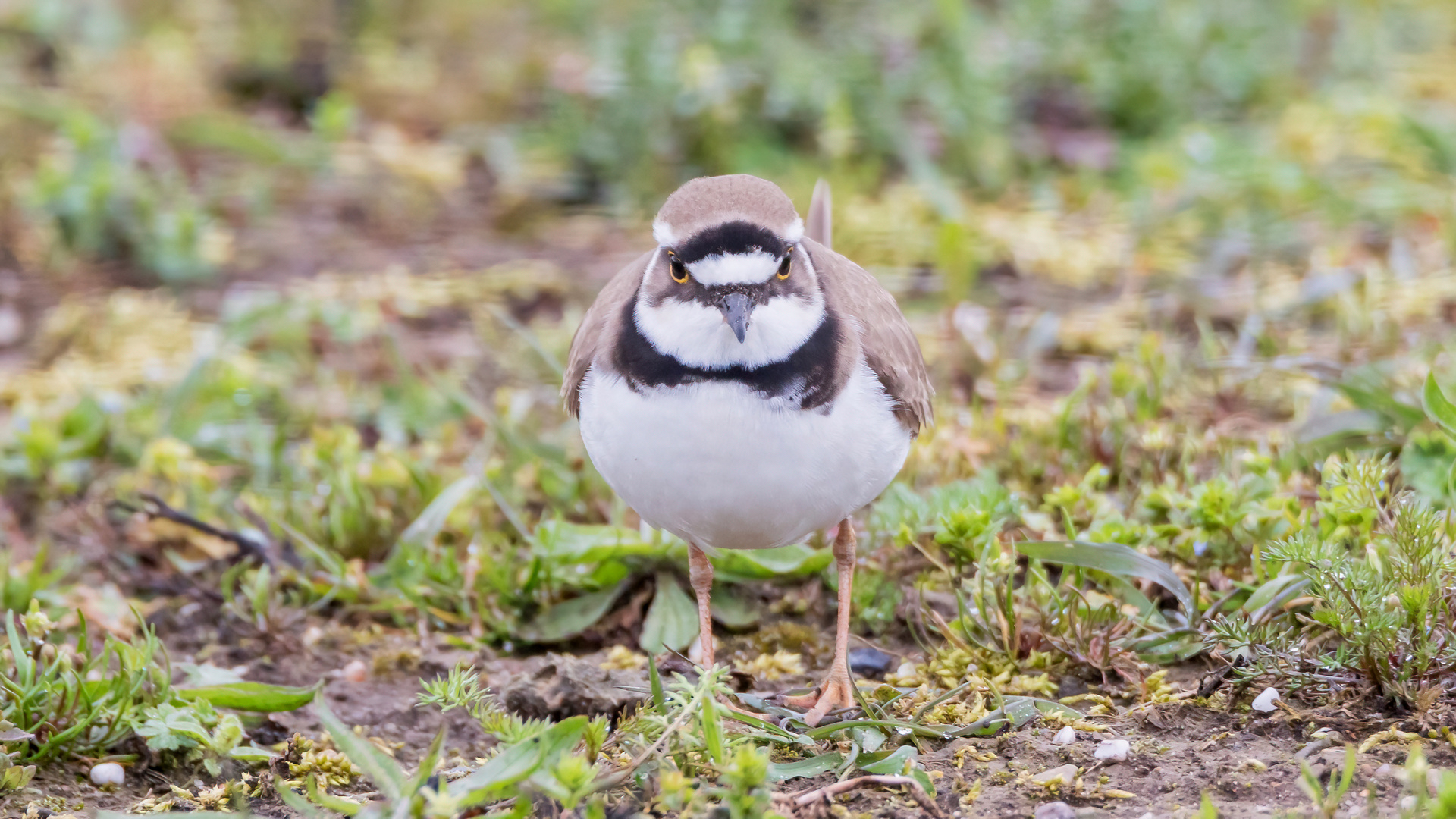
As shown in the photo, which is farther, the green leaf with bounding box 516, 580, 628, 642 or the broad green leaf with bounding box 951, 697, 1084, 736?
the green leaf with bounding box 516, 580, 628, 642

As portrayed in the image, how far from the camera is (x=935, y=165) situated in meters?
8.33

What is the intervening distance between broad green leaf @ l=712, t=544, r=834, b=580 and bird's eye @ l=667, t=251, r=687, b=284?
1.30m

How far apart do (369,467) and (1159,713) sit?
2973mm

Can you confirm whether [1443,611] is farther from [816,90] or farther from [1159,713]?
[816,90]

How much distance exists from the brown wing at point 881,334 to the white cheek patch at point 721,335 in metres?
0.29

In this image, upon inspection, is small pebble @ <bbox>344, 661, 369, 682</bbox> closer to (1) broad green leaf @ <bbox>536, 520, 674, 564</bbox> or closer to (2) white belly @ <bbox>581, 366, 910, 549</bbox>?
(1) broad green leaf @ <bbox>536, 520, 674, 564</bbox>

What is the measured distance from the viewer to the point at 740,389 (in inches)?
140

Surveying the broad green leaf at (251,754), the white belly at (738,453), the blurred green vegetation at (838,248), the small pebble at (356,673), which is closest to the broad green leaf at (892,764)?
the blurred green vegetation at (838,248)

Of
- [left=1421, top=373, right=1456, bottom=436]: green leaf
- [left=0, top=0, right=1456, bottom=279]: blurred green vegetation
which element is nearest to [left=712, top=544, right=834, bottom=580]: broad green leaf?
[left=1421, top=373, right=1456, bottom=436]: green leaf

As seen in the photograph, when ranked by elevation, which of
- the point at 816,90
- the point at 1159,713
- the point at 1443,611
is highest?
the point at 816,90

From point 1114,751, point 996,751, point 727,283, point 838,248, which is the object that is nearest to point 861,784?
point 996,751

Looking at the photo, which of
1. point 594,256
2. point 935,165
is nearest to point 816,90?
point 935,165

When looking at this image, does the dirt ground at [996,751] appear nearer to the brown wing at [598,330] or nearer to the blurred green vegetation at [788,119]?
the brown wing at [598,330]

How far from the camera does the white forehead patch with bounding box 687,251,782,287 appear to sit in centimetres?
359
